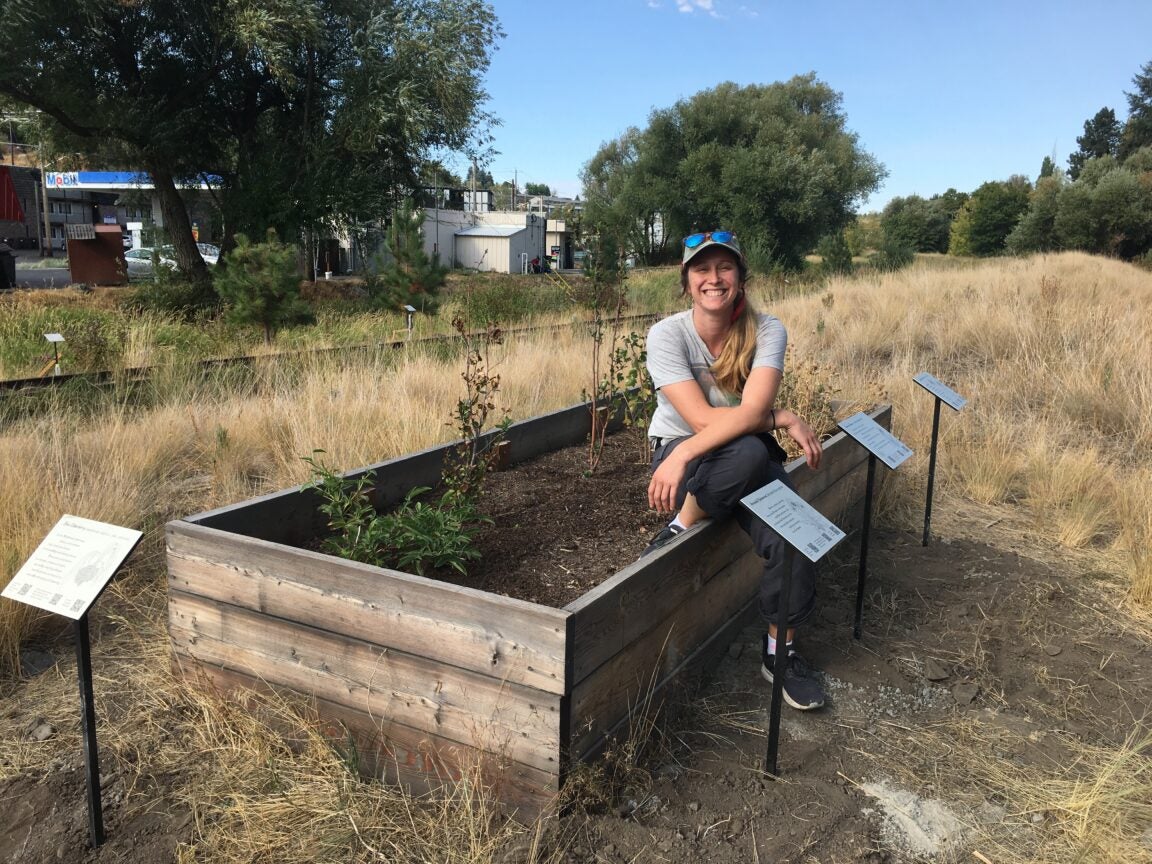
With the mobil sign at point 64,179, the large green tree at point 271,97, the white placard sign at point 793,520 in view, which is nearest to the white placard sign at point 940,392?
the white placard sign at point 793,520

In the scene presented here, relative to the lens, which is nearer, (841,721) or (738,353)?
(841,721)

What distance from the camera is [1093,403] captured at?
7051mm

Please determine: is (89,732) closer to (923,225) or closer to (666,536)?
(666,536)

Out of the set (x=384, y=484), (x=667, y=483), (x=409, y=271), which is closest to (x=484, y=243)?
(x=409, y=271)

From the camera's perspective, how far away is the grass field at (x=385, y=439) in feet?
8.32

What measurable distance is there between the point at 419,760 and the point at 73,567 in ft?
3.43

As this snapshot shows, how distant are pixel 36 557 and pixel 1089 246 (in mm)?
37751

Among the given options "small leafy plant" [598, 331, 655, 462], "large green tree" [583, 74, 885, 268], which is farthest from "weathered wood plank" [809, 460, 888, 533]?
"large green tree" [583, 74, 885, 268]

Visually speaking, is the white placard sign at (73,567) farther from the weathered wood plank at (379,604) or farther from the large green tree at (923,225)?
the large green tree at (923,225)

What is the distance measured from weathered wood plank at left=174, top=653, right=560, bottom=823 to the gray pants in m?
1.11

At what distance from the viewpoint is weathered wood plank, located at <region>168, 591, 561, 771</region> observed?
7.34ft

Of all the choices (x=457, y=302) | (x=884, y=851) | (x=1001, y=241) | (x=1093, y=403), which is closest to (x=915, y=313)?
(x=1093, y=403)

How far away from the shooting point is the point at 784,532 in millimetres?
2428

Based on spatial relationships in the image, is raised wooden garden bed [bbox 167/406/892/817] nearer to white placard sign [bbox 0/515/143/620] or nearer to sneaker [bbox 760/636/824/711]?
sneaker [bbox 760/636/824/711]
